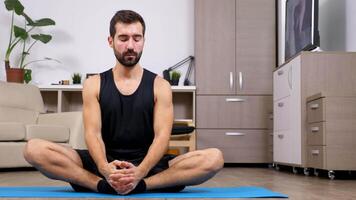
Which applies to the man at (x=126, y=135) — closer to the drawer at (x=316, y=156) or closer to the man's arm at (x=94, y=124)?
the man's arm at (x=94, y=124)

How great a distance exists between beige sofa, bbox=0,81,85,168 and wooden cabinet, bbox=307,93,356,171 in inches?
84.4

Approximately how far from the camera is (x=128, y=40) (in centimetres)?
224

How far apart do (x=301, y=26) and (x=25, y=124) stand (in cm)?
260

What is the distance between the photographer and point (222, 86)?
228 inches

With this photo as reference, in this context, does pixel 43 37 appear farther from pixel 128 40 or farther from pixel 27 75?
pixel 128 40

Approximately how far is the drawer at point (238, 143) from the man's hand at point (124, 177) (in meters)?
3.63

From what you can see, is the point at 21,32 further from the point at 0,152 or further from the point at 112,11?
the point at 0,152

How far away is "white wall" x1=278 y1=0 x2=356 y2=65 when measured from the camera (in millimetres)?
4406

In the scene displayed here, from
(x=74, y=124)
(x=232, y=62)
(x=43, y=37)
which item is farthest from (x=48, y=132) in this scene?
(x=232, y=62)

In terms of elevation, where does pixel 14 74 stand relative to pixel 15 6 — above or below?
below

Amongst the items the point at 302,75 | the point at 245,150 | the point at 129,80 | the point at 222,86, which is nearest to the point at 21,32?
the point at 222,86

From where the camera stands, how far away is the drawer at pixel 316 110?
3.79 metres

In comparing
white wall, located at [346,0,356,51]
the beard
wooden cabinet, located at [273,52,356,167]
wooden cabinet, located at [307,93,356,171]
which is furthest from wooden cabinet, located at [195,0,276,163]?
the beard

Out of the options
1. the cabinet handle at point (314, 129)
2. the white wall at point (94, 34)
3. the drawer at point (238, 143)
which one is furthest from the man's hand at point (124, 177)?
the white wall at point (94, 34)
